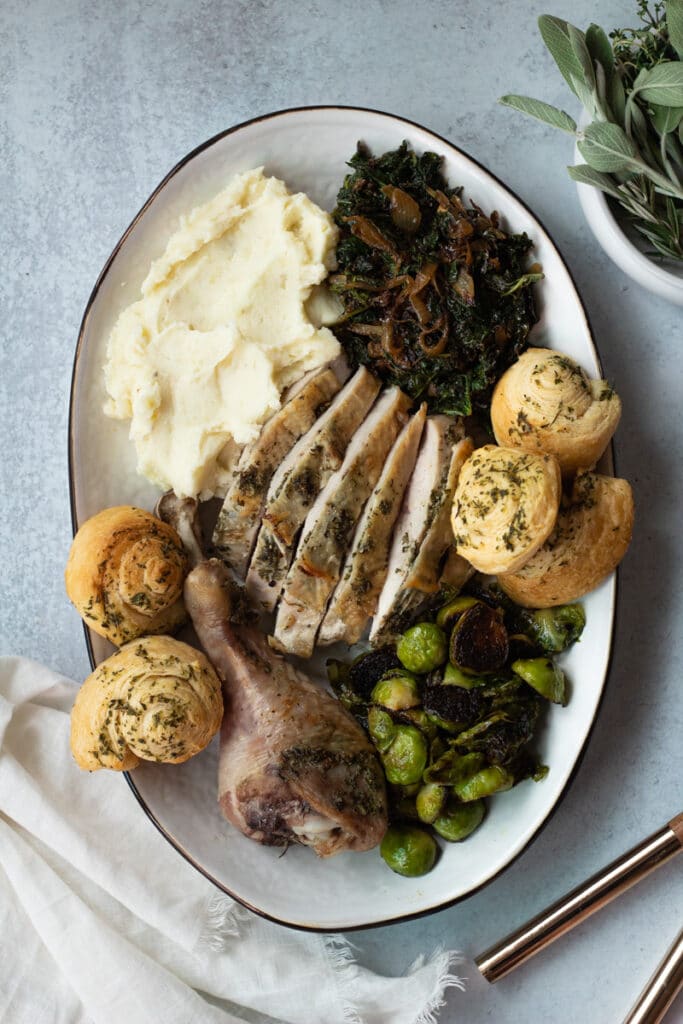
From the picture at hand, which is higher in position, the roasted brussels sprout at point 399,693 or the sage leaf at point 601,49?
the sage leaf at point 601,49

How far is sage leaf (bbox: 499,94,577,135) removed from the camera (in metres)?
3.05

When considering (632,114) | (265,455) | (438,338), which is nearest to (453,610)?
(265,455)

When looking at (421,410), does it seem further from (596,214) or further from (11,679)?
(11,679)

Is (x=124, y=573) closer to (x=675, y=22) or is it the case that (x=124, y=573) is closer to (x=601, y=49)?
(x=601, y=49)

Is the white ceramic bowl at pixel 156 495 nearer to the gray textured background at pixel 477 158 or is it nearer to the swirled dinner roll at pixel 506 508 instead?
the gray textured background at pixel 477 158

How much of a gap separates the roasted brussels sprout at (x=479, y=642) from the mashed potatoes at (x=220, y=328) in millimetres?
1074

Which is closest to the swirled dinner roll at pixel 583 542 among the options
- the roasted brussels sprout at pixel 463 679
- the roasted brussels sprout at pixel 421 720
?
the roasted brussels sprout at pixel 463 679

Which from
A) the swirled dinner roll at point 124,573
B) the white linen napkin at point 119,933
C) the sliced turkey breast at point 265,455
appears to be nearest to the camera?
the swirled dinner roll at point 124,573

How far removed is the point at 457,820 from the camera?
344 centimetres

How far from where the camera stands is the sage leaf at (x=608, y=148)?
9.75 feet

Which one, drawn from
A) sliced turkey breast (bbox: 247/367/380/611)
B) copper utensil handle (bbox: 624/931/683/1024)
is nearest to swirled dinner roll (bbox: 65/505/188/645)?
sliced turkey breast (bbox: 247/367/380/611)

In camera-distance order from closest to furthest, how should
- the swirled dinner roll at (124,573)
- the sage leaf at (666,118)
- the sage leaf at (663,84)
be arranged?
the sage leaf at (663,84), the sage leaf at (666,118), the swirled dinner roll at (124,573)

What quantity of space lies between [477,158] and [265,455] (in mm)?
1512

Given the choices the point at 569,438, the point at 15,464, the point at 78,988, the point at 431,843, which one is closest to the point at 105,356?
the point at 15,464
